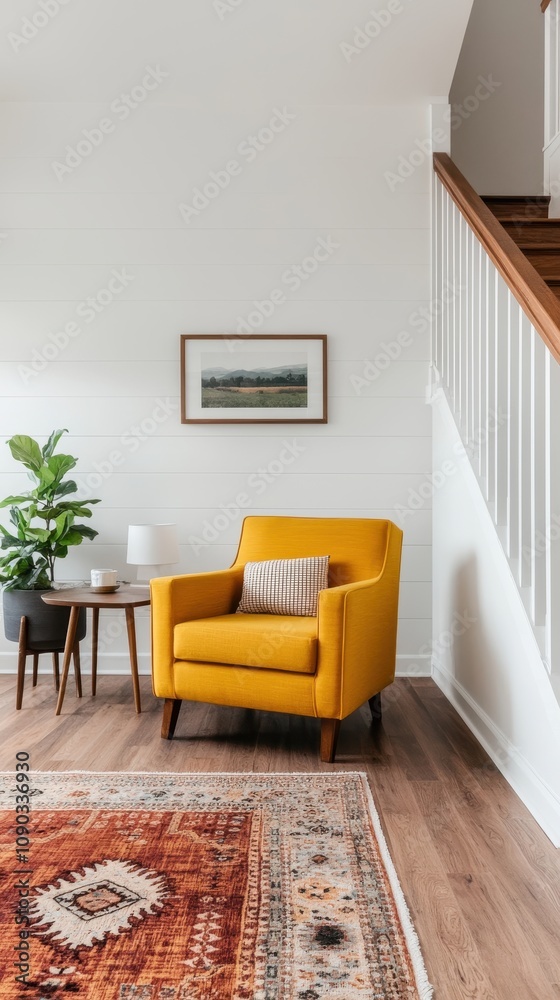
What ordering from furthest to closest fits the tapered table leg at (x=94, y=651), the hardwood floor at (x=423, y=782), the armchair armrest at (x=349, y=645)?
the tapered table leg at (x=94, y=651) → the armchair armrest at (x=349, y=645) → the hardwood floor at (x=423, y=782)

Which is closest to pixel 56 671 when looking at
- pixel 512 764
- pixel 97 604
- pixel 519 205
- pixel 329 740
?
pixel 97 604

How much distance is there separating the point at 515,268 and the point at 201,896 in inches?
76.5

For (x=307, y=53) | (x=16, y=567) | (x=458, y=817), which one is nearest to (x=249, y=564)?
(x=16, y=567)

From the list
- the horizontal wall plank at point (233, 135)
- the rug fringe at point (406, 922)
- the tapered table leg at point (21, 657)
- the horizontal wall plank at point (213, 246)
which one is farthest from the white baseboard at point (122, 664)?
the horizontal wall plank at point (233, 135)

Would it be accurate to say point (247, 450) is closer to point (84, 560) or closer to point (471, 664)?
point (84, 560)

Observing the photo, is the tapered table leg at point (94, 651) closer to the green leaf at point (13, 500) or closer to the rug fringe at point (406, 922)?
the green leaf at point (13, 500)

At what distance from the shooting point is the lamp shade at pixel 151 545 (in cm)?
359

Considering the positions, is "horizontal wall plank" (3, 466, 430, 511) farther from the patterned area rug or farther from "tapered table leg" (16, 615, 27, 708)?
the patterned area rug

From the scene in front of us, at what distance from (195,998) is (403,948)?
435 millimetres

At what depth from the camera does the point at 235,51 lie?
373cm

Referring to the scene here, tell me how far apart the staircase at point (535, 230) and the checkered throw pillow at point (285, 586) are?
5.19 feet

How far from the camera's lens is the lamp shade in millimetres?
3588

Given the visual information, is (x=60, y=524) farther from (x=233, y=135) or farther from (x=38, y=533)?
(x=233, y=135)

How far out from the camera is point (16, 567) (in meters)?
3.63
